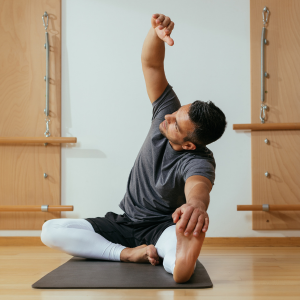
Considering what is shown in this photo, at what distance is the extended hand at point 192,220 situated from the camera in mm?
1090

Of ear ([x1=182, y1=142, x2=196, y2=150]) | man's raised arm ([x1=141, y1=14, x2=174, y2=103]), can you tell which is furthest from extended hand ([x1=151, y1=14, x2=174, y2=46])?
ear ([x1=182, y1=142, x2=196, y2=150])

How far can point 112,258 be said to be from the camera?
157 cm

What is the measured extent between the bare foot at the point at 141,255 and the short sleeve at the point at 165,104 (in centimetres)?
62

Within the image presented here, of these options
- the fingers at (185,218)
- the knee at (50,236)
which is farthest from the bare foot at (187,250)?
the knee at (50,236)

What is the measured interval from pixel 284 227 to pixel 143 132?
113 cm

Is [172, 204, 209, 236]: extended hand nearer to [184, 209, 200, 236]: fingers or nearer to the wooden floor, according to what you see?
[184, 209, 200, 236]: fingers

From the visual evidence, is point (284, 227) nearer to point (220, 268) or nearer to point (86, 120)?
point (220, 268)

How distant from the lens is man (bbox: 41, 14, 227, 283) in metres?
1.35

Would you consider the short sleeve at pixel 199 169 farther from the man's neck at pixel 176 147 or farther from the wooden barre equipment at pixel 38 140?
the wooden barre equipment at pixel 38 140

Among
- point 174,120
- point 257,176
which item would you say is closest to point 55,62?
point 174,120

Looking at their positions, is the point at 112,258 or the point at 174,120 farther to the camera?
the point at 112,258

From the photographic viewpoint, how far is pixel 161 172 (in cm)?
151

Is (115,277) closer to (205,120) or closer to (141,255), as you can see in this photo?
(141,255)

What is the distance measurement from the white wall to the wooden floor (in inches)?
15.3
